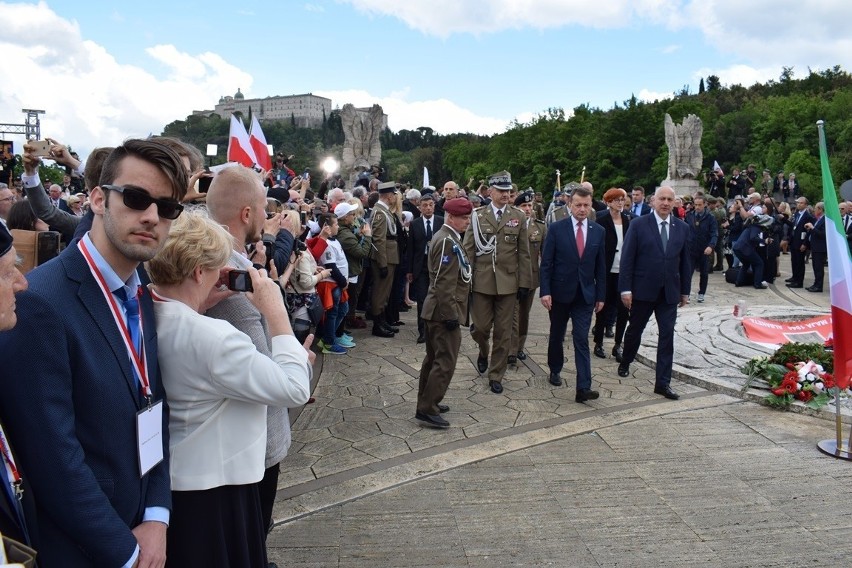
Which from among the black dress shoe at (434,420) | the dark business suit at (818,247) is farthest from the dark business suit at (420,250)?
the dark business suit at (818,247)

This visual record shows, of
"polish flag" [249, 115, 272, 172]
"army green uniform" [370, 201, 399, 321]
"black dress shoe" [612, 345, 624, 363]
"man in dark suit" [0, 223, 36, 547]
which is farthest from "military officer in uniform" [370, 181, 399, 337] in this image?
"man in dark suit" [0, 223, 36, 547]

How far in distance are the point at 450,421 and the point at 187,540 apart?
3.80 m

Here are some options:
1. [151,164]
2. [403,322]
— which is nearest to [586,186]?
[403,322]

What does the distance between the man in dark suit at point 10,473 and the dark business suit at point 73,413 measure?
5 cm

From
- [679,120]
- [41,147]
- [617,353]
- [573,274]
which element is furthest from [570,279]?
[679,120]

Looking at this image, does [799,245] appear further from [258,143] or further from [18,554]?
[18,554]

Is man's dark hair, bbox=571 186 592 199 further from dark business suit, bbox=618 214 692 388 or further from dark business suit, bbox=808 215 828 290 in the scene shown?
dark business suit, bbox=808 215 828 290

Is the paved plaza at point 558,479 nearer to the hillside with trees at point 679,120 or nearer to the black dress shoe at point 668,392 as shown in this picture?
the black dress shoe at point 668,392

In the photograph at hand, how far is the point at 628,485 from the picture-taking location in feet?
14.8

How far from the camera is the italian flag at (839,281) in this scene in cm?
506

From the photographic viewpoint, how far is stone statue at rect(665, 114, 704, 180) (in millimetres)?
25859

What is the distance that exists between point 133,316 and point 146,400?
268 millimetres

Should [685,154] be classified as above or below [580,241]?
above

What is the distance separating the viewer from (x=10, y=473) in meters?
1.52
